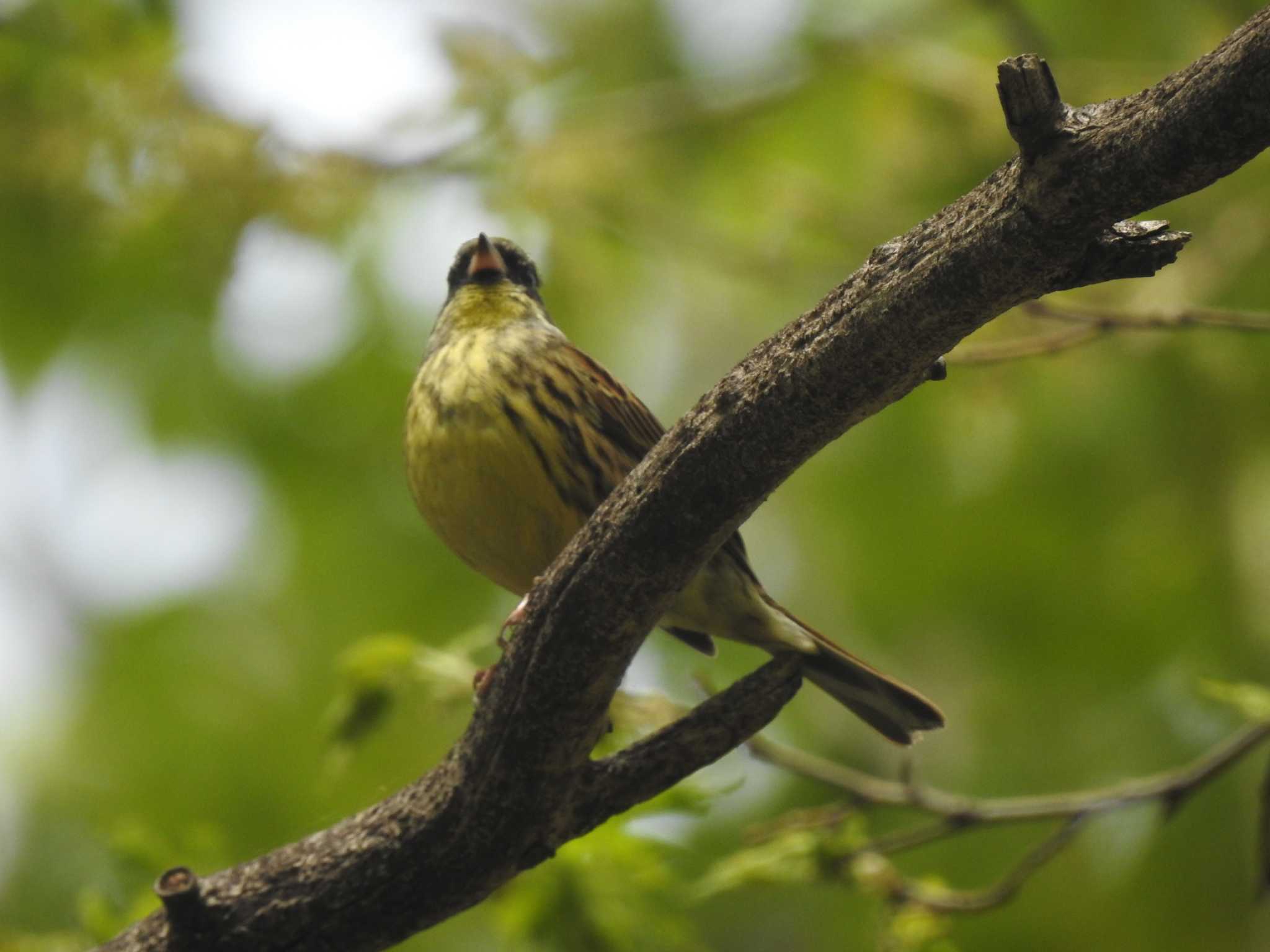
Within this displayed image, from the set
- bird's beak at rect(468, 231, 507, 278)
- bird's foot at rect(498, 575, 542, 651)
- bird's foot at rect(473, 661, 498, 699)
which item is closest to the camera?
bird's foot at rect(498, 575, 542, 651)

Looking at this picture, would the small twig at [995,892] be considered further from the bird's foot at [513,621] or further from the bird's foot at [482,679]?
the bird's foot at [513,621]

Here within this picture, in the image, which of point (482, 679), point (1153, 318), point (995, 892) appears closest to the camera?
point (482, 679)

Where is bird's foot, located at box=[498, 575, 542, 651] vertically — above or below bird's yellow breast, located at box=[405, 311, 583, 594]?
below

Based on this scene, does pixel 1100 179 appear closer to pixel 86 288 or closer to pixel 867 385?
pixel 867 385

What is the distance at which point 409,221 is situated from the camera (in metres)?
8.87

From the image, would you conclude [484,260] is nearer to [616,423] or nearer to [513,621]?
[616,423]

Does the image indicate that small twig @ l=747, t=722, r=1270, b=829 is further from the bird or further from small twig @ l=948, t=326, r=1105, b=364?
small twig @ l=948, t=326, r=1105, b=364

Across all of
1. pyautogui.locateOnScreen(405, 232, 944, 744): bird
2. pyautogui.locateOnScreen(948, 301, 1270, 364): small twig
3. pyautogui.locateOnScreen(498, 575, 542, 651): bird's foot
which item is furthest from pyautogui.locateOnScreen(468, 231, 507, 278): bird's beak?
pyautogui.locateOnScreen(498, 575, 542, 651): bird's foot

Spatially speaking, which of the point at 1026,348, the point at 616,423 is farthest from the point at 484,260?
the point at 1026,348

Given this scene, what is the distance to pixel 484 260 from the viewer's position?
5012mm

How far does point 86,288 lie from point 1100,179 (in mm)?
7467

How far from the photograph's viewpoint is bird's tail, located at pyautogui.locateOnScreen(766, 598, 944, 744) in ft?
13.5

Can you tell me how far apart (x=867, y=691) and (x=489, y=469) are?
49.9 inches

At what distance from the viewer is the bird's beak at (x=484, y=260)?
5000 mm
